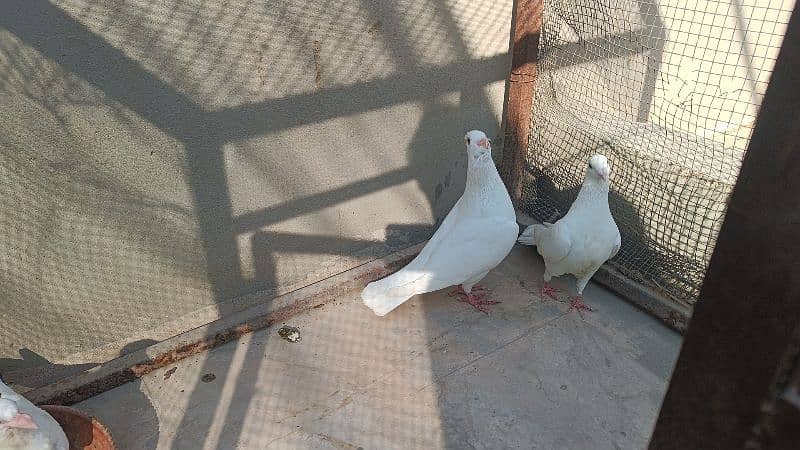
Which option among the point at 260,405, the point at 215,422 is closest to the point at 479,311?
the point at 260,405

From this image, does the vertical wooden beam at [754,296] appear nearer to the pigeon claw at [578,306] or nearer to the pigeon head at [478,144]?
the pigeon head at [478,144]

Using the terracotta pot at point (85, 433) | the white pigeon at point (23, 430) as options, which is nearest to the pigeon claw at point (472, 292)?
the terracotta pot at point (85, 433)

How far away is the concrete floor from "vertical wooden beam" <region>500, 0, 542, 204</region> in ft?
2.94

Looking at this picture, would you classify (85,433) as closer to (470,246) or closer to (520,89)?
(470,246)

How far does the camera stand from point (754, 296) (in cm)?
55

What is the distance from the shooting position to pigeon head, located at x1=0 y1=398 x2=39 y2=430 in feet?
5.41

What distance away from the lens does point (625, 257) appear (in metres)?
2.99

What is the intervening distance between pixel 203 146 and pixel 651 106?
2559mm

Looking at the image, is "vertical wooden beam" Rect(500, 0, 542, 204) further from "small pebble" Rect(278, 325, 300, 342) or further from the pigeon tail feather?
"small pebble" Rect(278, 325, 300, 342)

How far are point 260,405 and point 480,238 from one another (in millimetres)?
1253

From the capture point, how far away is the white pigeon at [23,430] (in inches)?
64.8

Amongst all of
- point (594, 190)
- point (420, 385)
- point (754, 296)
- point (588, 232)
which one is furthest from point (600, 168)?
point (754, 296)

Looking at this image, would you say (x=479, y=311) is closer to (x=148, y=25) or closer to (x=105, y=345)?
(x=105, y=345)

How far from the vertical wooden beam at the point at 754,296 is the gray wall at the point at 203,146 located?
82.7 inches
